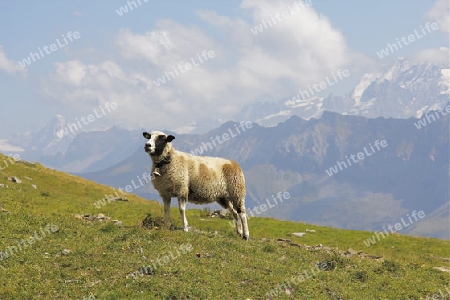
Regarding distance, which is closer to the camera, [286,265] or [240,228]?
[286,265]

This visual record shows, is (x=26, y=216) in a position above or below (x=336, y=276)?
above

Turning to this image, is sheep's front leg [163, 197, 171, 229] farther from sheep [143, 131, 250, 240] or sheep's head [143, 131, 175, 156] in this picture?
sheep's head [143, 131, 175, 156]

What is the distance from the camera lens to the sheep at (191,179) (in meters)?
18.7

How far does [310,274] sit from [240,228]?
247 inches

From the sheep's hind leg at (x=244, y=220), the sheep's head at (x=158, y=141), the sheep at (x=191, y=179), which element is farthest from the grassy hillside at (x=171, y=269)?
the sheep's head at (x=158, y=141)

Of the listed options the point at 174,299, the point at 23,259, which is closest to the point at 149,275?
the point at 174,299

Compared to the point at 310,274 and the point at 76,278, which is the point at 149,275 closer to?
the point at 76,278

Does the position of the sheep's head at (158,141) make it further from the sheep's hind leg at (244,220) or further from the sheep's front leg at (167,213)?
the sheep's hind leg at (244,220)

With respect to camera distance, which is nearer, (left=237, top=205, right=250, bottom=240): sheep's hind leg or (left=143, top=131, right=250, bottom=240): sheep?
(left=143, top=131, right=250, bottom=240): sheep

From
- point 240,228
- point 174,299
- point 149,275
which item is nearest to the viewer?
point 174,299

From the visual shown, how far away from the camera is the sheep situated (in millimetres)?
18703

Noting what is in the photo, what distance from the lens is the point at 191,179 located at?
19.2 metres

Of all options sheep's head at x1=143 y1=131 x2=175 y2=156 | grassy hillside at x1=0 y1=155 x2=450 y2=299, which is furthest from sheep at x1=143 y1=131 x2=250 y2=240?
grassy hillside at x1=0 y1=155 x2=450 y2=299

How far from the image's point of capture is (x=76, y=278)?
1225 centimetres
